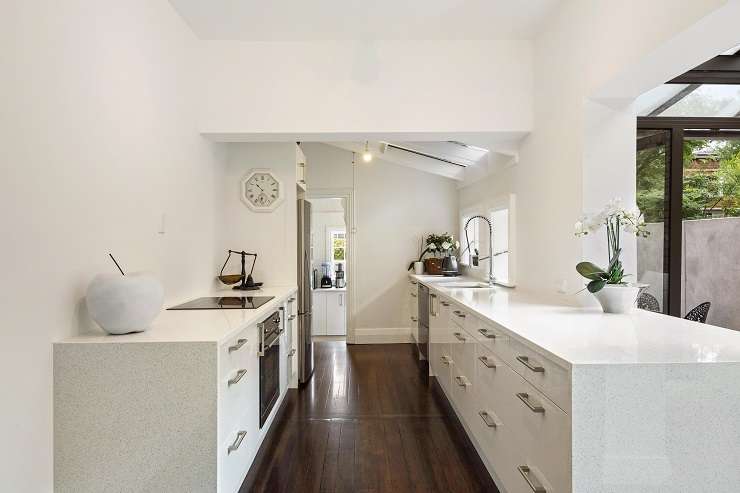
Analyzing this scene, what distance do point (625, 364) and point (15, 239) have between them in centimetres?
202

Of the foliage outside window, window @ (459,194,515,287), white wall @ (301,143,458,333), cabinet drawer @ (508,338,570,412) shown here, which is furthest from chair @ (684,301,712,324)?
white wall @ (301,143,458,333)

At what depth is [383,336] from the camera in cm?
602

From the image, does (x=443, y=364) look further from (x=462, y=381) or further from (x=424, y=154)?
(x=424, y=154)

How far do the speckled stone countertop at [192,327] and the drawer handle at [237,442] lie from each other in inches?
19.5

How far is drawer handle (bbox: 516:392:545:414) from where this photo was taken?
5.37 ft

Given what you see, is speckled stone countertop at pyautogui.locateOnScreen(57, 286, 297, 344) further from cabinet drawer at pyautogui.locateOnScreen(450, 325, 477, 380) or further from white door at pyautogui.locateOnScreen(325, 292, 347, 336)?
white door at pyautogui.locateOnScreen(325, 292, 347, 336)

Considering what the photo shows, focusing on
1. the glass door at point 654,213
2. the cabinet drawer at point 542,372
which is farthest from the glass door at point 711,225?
the cabinet drawer at point 542,372

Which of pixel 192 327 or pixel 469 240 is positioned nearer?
pixel 192 327

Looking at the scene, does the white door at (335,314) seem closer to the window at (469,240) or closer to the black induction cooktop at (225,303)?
the window at (469,240)

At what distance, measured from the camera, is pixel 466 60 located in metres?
3.30

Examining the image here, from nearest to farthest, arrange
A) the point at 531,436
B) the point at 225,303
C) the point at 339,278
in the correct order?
the point at 531,436
the point at 225,303
the point at 339,278

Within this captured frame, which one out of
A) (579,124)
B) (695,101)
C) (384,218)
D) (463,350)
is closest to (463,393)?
(463,350)

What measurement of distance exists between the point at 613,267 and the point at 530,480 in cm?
120

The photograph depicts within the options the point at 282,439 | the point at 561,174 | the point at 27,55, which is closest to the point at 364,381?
the point at 282,439
